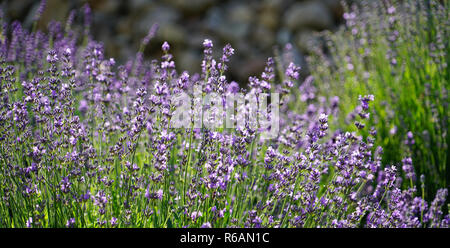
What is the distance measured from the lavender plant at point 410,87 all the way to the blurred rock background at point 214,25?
2.54 meters

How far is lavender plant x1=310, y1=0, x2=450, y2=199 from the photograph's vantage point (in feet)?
10.3

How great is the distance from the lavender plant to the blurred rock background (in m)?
2.54

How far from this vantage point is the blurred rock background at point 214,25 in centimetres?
682

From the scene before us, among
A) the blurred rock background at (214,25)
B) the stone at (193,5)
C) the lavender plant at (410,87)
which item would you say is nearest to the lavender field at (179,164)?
the lavender plant at (410,87)

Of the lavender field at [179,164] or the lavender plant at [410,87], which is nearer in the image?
the lavender field at [179,164]

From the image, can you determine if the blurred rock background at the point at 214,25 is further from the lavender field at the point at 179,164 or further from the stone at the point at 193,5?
the lavender field at the point at 179,164

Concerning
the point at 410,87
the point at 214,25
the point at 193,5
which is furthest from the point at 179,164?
the point at 193,5

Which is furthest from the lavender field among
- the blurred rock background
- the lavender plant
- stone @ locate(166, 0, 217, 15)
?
stone @ locate(166, 0, 217, 15)

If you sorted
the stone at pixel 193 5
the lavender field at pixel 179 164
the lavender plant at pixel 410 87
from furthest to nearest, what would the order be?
the stone at pixel 193 5 → the lavender plant at pixel 410 87 → the lavender field at pixel 179 164

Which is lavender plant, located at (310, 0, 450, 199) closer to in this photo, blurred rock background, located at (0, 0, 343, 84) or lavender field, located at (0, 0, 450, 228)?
lavender field, located at (0, 0, 450, 228)

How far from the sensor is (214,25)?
7.08 m

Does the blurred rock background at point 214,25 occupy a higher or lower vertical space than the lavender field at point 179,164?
higher

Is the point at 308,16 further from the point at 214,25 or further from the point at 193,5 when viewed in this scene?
the point at 193,5

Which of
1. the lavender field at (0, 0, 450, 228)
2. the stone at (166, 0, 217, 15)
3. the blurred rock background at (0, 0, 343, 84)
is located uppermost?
the stone at (166, 0, 217, 15)
